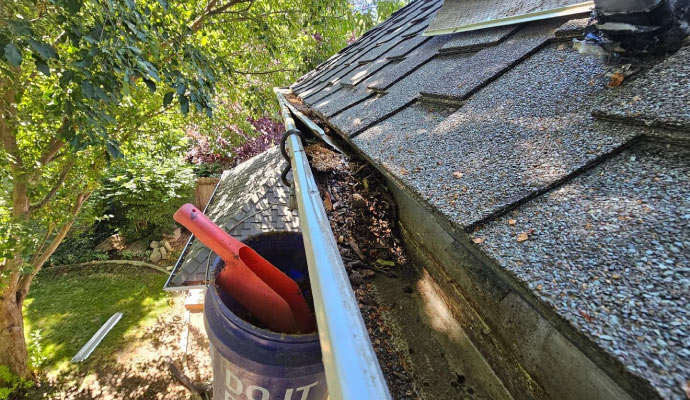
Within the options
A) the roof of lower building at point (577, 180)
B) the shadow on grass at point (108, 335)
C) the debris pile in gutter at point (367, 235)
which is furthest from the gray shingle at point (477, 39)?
the shadow on grass at point (108, 335)

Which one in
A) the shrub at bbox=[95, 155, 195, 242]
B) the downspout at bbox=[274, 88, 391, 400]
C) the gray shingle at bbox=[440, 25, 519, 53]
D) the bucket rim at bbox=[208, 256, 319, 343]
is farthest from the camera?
the shrub at bbox=[95, 155, 195, 242]

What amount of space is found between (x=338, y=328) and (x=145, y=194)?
34.4 ft

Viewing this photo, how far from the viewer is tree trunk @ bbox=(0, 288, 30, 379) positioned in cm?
517

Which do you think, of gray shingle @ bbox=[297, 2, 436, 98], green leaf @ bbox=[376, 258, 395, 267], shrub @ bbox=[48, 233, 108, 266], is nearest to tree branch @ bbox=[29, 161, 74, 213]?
gray shingle @ bbox=[297, 2, 436, 98]

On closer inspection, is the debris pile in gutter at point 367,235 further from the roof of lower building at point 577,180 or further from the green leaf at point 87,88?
the green leaf at point 87,88

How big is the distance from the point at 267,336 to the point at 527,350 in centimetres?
89

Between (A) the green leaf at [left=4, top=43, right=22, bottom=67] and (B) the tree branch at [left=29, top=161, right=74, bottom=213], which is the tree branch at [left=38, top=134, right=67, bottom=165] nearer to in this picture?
(B) the tree branch at [left=29, top=161, right=74, bottom=213]

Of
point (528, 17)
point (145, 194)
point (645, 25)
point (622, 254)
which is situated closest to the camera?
point (622, 254)

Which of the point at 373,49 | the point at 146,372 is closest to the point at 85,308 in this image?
the point at 146,372

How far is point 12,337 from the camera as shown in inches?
212

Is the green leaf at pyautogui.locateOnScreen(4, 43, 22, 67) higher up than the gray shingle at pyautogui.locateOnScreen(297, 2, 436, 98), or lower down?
higher up

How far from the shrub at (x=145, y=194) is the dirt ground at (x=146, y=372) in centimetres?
382

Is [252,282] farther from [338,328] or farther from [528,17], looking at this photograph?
[528,17]

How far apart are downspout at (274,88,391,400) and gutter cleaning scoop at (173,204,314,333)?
0.55 m
